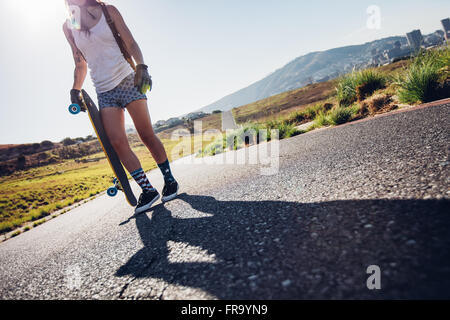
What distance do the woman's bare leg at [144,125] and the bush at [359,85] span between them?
17.9 feet

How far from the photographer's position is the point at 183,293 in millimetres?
812

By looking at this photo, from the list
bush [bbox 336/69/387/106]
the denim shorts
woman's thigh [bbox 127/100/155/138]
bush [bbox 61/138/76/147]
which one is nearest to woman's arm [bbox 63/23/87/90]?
the denim shorts

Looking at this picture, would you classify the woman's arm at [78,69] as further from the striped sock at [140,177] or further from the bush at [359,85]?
the bush at [359,85]

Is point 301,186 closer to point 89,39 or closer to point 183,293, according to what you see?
point 183,293

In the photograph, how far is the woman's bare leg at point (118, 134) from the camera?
2.03 m

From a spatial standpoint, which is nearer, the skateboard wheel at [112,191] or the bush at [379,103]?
the skateboard wheel at [112,191]

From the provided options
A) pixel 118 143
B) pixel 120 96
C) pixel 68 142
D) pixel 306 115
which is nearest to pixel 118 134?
pixel 118 143

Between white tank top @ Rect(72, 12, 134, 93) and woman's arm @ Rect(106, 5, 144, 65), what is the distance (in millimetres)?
98

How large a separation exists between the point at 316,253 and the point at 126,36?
8.03 ft

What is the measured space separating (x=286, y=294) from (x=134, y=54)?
92.3 inches

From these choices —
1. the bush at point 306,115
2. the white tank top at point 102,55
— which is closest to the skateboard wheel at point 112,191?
the white tank top at point 102,55

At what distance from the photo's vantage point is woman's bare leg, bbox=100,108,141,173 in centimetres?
203

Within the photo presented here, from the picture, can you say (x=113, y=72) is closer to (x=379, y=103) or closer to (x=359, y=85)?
(x=379, y=103)

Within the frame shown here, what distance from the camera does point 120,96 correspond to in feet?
6.76
